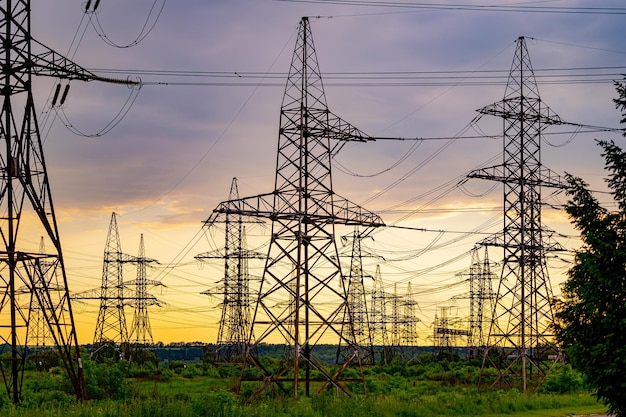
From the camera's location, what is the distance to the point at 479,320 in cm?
9606

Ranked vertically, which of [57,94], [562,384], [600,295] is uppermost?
[57,94]

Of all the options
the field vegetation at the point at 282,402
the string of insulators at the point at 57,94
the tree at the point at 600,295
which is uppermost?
the string of insulators at the point at 57,94

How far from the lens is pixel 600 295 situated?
22.3 meters

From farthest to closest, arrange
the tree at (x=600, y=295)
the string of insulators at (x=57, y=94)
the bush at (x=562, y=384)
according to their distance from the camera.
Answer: the bush at (x=562, y=384) < the string of insulators at (x=57, y=94) < the tree at (x=600, y=295)

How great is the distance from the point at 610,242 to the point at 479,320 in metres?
75.9

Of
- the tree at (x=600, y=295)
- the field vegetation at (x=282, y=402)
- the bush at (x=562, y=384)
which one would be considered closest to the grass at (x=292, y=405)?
the field vegetation at (x=282, y=402)

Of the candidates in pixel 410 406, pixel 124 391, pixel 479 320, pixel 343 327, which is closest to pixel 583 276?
pixel 410 406

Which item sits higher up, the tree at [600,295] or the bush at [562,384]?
the tree at [600,295]

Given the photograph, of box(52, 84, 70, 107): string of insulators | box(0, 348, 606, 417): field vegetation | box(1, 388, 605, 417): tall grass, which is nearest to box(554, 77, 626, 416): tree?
box(0, 348, 606, 417): field vegetation

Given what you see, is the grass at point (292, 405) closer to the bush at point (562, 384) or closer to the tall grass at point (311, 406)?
the tall grass at point (311, 406)

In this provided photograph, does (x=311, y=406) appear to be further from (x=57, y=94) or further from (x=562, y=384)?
(x=562, y=384)

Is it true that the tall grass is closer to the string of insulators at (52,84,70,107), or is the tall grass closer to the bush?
the bush

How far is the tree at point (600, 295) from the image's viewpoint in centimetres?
2169

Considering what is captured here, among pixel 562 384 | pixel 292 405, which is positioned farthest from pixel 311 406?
pixel 562 384
